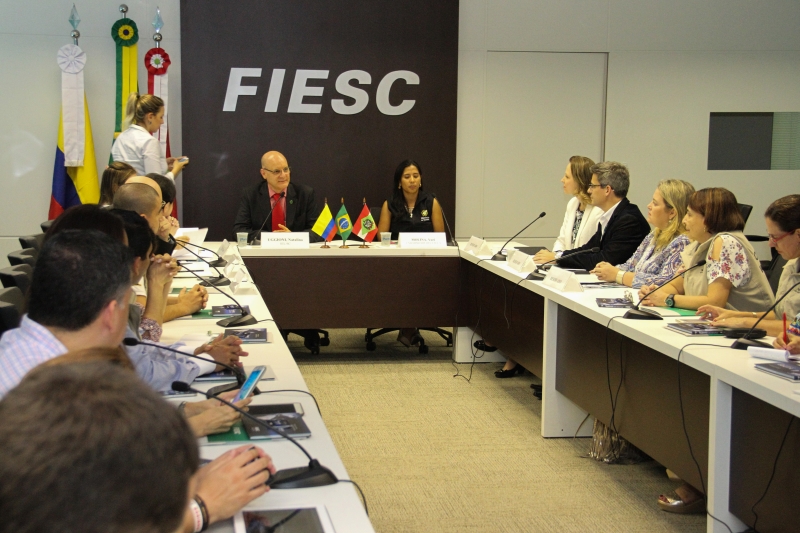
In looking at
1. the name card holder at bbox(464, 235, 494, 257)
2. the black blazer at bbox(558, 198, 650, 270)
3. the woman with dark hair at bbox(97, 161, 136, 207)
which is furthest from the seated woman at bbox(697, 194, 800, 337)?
the woman with dark hair at bbox(97, 161, 136, 207)

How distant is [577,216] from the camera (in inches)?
206

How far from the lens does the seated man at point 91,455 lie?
525 mm

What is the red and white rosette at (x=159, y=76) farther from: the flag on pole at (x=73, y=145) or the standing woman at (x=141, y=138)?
the standing woman at (x=141, y=138)

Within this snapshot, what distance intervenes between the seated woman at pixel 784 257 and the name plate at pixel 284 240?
2.79 meters

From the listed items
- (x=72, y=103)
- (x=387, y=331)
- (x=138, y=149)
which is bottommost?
(x=387, y=331)

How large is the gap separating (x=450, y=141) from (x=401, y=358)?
2087 mm

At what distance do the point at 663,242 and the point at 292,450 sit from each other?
2.74m

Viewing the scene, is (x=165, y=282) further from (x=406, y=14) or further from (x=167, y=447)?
(x=406, y=14)

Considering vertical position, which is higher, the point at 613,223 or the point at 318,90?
the point at 318,90

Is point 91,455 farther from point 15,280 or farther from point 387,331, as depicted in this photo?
point 387,331

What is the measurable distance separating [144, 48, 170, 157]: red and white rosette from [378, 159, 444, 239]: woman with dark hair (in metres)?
1.70

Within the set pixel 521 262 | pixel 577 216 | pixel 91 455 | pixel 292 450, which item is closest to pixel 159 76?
pixel 577 216

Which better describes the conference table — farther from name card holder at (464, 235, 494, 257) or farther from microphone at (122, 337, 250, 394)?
name card holder at (464, 235, 494, 257)

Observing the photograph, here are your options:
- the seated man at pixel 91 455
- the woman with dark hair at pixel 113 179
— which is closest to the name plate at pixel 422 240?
the woman with dark hair at pixel 113 179
